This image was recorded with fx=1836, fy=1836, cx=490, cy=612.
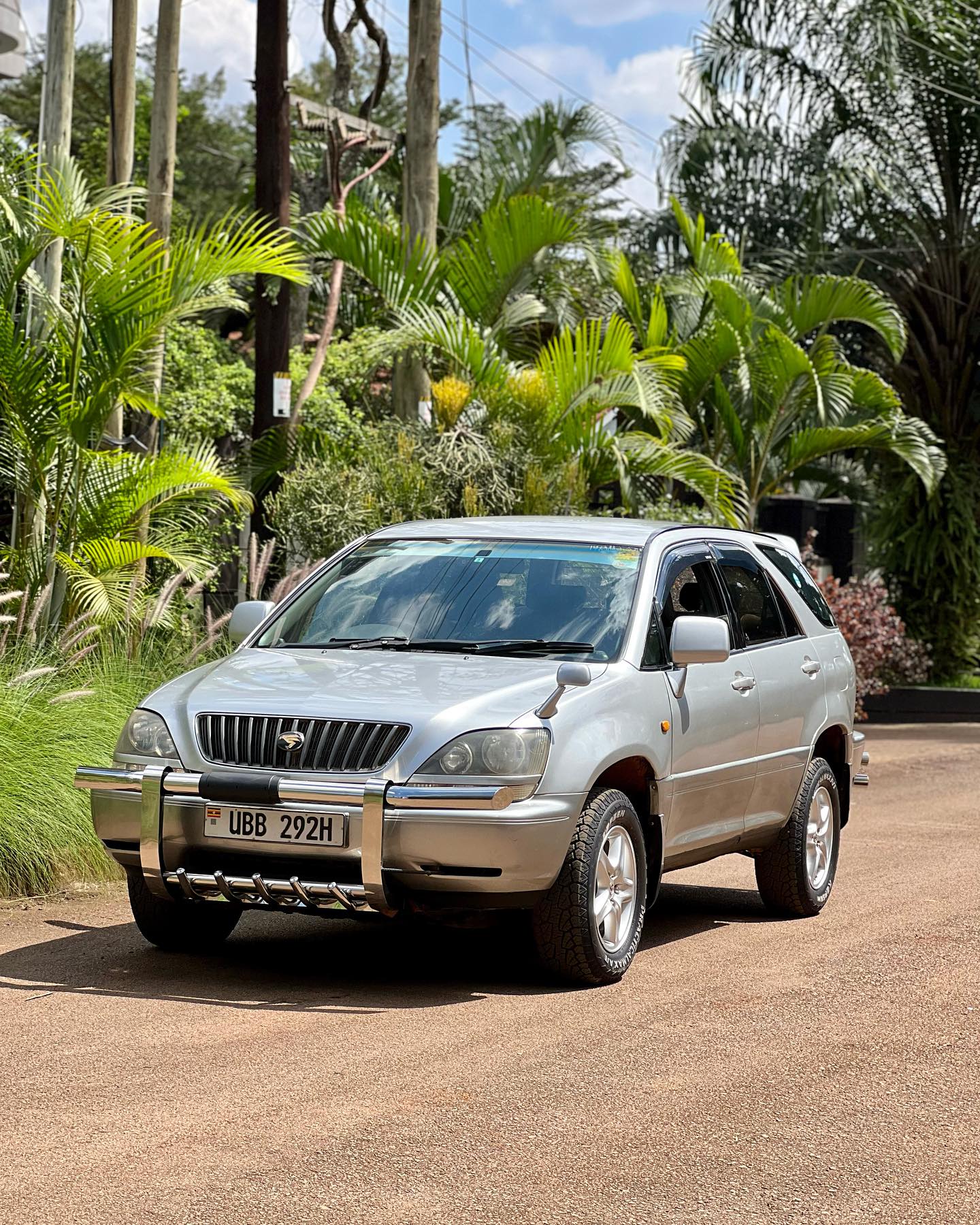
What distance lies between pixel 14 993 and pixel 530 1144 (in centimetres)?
255

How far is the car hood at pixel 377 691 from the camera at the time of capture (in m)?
6.52

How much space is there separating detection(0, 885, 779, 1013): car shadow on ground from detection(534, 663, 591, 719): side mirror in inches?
30.4

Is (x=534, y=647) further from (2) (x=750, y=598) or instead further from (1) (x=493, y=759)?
(2) (x=750, y=598)

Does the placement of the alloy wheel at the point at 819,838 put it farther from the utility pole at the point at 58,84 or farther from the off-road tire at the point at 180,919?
the utility pole at the point at 58,84

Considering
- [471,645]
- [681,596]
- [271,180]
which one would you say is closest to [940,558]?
[271,180]

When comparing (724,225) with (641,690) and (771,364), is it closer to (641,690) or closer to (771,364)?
(771,364)

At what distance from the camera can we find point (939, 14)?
90.9 feet

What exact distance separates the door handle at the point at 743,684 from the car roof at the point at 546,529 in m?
0.71

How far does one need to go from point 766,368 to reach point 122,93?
755 centimetres

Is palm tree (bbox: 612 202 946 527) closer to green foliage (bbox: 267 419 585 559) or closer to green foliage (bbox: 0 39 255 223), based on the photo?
green foliage (bbox: 267 419 585 559)

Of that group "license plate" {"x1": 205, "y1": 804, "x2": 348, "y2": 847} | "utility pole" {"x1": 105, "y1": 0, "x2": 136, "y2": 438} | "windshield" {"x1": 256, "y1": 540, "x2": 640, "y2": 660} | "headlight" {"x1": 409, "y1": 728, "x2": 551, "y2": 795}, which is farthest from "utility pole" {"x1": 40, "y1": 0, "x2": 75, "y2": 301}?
"headlight" {"x1": 409, "y1": 728, "x2": 551, "y2": 795}

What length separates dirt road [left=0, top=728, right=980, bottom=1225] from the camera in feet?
14.7

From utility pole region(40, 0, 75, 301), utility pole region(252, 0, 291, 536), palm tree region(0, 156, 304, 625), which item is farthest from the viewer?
utility pole region(252, 0, 291, 536)

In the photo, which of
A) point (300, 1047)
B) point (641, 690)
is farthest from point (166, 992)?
point (641, 690)
